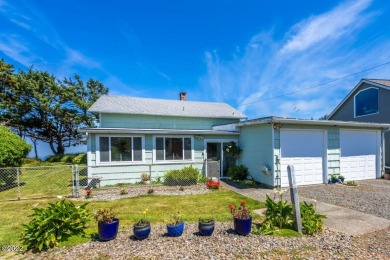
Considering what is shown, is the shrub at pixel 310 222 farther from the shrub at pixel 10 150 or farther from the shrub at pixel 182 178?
the shrub at pixel 10 150

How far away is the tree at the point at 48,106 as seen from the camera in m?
22.0

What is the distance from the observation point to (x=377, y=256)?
11.3 ft

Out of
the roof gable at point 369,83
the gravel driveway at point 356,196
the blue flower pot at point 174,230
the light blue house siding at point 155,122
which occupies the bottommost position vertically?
the gravel driveway at point 356,196

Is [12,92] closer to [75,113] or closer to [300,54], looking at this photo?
[75,113]

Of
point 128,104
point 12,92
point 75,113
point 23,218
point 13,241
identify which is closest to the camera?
point 13,241

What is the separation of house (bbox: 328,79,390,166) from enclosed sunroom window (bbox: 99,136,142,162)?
1577cm

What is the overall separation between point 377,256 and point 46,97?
28474mm

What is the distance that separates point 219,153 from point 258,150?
276 centimetres

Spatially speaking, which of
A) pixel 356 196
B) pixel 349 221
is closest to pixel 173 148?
pixel 349 221

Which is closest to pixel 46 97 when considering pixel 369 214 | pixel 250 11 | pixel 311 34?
pixel 250 11

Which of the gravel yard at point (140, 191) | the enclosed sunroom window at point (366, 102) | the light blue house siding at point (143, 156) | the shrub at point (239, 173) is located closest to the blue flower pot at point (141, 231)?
the gravel yard at point (140, 191)

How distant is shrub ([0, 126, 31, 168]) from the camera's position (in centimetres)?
943

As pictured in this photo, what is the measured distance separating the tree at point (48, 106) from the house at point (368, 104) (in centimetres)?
2539

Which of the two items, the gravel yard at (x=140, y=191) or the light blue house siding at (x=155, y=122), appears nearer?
the gravel yard at (x=140, y=191)
